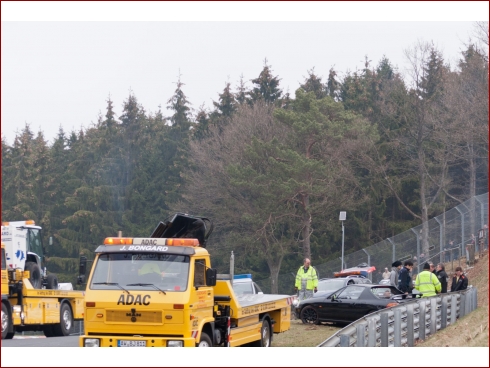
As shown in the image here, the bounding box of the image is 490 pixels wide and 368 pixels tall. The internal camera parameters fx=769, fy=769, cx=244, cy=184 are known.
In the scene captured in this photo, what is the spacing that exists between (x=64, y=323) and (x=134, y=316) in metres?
11.7

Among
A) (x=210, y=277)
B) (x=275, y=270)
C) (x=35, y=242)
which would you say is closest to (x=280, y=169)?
(x=275, y=270)

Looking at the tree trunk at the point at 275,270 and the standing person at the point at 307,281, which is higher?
the standing person at the point at 307,281

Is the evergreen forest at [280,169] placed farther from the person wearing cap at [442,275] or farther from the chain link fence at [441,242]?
the person wearing cap at [442,275]

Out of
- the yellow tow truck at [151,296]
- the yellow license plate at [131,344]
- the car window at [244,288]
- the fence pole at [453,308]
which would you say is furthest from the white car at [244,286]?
the yellow license plate at [131,344]

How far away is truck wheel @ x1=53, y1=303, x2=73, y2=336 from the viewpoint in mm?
22797

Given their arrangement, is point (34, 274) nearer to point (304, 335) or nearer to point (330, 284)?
point (304, 335)

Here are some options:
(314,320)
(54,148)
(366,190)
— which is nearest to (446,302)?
(314,320)

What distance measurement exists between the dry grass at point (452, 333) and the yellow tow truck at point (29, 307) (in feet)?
21.7

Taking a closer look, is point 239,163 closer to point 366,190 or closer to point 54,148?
point 366,190

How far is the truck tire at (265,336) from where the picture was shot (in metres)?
15.7

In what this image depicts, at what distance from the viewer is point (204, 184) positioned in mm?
55062

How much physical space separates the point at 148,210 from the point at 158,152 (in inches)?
284

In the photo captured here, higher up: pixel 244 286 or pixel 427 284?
pixel 427 284

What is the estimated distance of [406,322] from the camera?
15938 millimetres
